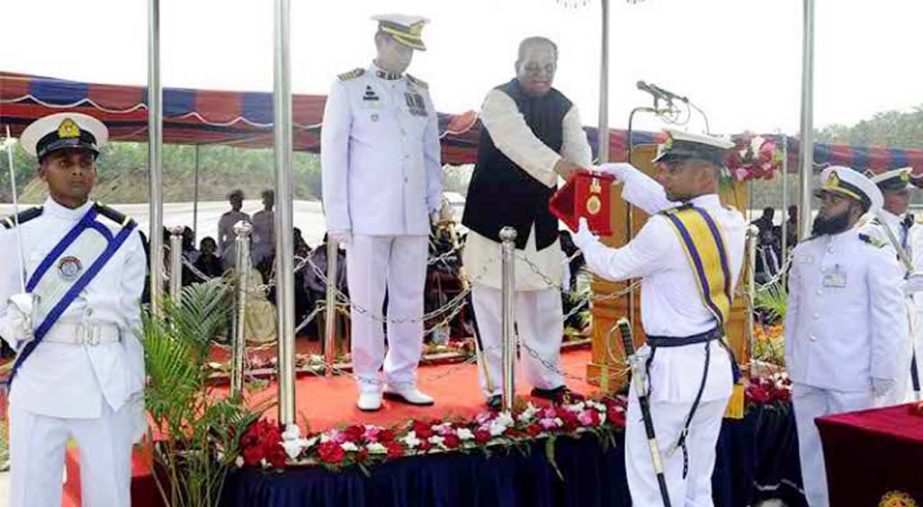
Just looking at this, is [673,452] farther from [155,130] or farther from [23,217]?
[155,130]

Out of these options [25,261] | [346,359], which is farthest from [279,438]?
[346,359]

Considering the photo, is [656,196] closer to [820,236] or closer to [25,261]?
[820,236]

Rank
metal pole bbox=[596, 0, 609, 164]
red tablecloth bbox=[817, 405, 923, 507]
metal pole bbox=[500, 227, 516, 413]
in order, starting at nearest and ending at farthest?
red tablecloth bbox=[817, 405, 923, 507] < metal pole bbox=[500, 227, 516, 413] < metal pole bbox=[596, 0, 609, 164]

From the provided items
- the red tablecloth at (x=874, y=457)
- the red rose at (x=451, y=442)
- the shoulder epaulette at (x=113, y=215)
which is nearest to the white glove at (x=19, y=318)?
the shoulder epaulette at (x=113, y=215)

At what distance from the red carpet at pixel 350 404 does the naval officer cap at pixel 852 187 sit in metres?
1.56

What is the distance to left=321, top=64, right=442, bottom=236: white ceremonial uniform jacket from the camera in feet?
12.9

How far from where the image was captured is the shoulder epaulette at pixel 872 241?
3838mm

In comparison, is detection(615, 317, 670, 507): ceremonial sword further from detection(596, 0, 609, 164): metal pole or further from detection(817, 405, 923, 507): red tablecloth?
Result: detection(596, 0, 609, 164): metal pole

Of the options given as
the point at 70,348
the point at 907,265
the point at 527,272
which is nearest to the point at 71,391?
the point at 70,348

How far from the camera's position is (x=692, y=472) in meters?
3.31

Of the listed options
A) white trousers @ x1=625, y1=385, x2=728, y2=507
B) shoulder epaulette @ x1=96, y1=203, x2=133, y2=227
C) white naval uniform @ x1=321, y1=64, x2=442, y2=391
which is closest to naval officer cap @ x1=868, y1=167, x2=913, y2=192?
white trousers @ x1=625, y1=385, x2=728, y2=507

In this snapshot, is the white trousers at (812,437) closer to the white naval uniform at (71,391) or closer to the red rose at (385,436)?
the red rose at (385,436)

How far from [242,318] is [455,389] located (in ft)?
4.92

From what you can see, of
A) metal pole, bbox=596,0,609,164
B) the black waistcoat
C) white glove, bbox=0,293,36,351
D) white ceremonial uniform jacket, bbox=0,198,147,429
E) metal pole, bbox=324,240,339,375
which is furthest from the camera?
metal pole, bbox=596,0,609,164
